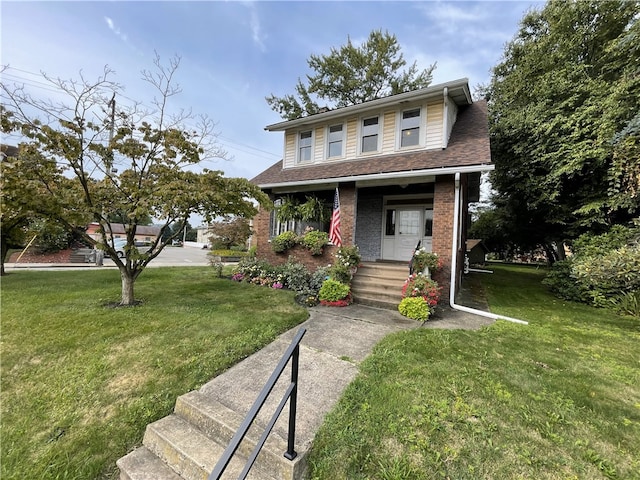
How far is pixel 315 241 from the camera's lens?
8.86m

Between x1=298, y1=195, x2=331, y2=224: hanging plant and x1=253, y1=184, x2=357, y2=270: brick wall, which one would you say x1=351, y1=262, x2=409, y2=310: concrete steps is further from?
x1=298, y1=195, x2=331, y2=224: hanging plant

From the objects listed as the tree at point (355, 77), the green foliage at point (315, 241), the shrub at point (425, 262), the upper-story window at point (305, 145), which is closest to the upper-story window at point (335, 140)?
the upper-story window at point (305, 145)

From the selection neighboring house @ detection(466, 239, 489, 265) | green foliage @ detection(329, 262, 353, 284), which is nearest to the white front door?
green foliage @ detection(329, 262, 353, 284)

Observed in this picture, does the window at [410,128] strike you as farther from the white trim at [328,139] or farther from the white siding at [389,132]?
the white trim at [328,139]

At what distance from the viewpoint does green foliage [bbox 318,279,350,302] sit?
6812mm

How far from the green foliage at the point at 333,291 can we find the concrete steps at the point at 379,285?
512mm

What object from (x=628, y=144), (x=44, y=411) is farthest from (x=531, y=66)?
(x=44, y=411)

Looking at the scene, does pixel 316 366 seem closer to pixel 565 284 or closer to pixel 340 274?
pixel 340 274

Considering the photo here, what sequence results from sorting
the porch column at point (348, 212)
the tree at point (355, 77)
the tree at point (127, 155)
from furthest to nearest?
the tree at point (355, 77), the porch column at point (348, 212), the tree at point (127, 155)

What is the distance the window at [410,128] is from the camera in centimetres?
870

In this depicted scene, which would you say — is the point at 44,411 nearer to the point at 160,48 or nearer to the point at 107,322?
the point at 107,322

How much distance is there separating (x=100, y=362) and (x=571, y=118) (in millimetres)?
13944

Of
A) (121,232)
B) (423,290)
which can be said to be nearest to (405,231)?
(423,290)

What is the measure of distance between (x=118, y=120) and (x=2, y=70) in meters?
1.85
